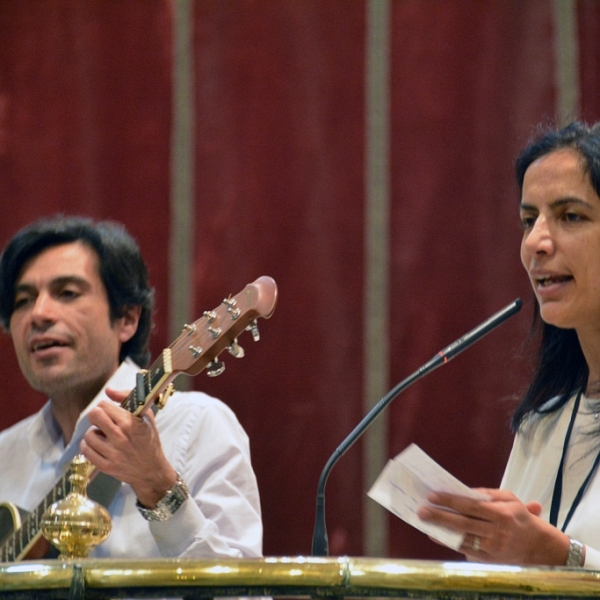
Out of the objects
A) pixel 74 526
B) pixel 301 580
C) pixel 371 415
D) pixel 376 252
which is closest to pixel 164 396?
pixel 371 415

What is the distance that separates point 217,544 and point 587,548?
70cm

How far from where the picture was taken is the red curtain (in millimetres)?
2906

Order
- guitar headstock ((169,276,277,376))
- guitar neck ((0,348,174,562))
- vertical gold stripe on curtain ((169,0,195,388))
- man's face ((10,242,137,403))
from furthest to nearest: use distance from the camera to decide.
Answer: vertical gold stripe on curtain ((169,0,195,388)) < man's face ((10,242,137,403)) < guitar neck ((0,348,174,562)) < guitar headstock ((169,276,277,376))

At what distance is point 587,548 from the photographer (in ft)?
4.83

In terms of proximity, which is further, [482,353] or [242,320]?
[482,353]

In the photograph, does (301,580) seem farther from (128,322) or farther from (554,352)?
(128,322)

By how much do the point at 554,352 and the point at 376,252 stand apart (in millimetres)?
1042

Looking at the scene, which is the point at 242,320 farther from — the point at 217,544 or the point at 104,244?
the point at 104,244

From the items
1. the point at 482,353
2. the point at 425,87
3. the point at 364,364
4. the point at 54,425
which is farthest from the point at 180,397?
the point at 425,87

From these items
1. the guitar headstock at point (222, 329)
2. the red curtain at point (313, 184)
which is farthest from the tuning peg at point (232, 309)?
the red curtain at point (313, 184)

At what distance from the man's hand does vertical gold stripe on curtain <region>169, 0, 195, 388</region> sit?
3.75ft

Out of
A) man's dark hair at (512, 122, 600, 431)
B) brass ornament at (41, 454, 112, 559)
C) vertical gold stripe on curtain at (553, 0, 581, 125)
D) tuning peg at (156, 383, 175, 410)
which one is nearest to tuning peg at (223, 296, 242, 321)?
tuning peg at (156, 383, 175, 410)

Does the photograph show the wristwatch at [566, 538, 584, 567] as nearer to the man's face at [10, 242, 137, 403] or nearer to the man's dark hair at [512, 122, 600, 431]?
the man's dark hair at [512, 122, 600, 431]

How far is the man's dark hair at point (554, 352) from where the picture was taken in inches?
75.7
